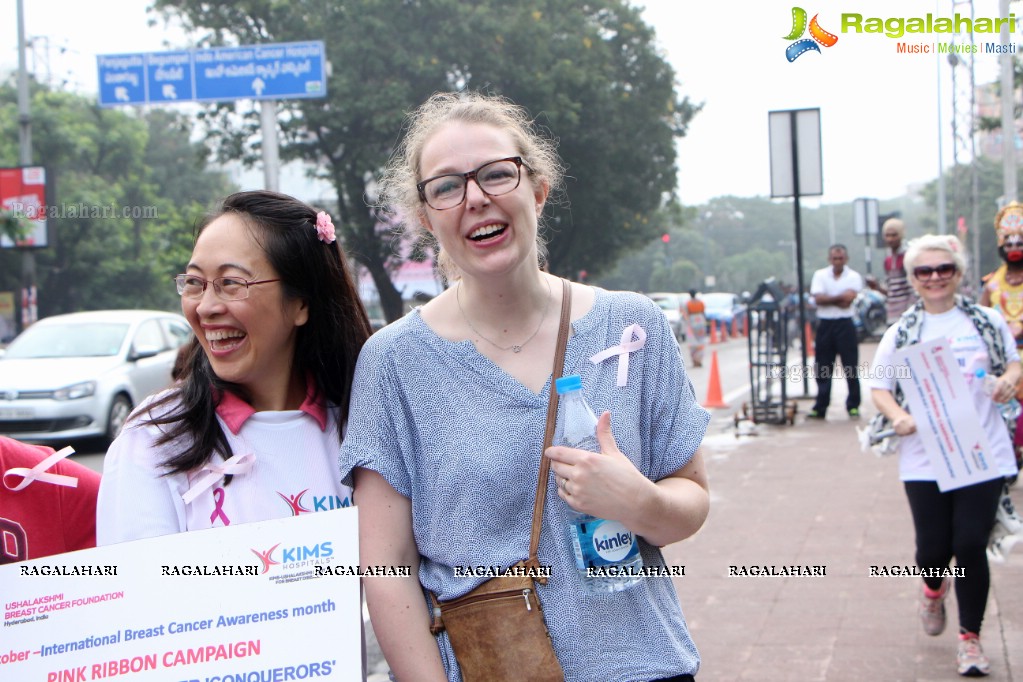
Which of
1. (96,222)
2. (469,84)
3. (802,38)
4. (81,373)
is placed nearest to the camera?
(802,38)

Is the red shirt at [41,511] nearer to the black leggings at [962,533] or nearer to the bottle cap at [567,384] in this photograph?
the bottle cap at [567,384]

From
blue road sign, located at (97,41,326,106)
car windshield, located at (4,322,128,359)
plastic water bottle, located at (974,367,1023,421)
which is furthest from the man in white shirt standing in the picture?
blue road sign, located at (97,41,326,106)

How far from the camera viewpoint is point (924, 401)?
15.1ft

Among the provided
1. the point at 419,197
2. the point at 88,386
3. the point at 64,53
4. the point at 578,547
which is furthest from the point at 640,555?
the point at 64,53

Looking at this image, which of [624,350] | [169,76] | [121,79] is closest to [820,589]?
[624,350]

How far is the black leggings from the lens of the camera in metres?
4.34

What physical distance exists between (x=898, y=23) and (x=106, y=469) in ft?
21.3

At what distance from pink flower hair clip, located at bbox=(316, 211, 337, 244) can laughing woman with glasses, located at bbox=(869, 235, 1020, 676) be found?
2.88 metres

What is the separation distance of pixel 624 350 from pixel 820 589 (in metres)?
3.88

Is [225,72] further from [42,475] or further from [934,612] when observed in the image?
[42,475]

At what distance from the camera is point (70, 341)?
1302 cm

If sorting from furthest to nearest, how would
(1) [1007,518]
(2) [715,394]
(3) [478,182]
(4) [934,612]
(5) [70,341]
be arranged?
1. (2) [715,394]
2. (5) [70,341]
3. (4) [934,612]
4. (1) [1007,518]
5. (3) [478,182]

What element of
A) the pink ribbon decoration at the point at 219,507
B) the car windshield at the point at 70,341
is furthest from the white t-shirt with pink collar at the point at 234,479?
the car windshield at the point at 70,341

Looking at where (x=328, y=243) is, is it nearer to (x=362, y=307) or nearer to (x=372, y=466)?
(x=362, y=307)
